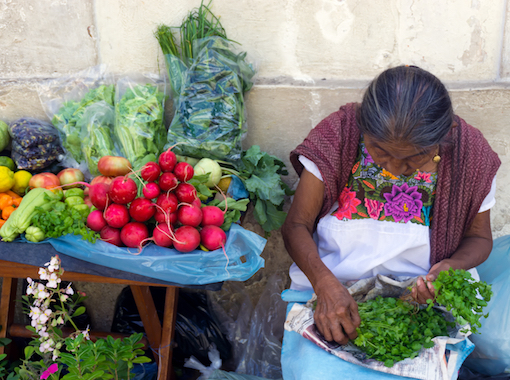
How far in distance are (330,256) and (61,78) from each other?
1894 mm

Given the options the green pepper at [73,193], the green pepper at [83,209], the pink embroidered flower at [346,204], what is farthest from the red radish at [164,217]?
the pink embroidered flower at [346,204]

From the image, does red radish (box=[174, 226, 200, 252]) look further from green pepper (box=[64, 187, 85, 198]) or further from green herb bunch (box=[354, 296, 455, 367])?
green herb bunch (box=[354, 296, 455, 367])

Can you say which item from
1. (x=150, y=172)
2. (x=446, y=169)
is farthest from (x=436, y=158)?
(x=150, y=172)

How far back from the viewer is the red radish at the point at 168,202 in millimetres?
1630

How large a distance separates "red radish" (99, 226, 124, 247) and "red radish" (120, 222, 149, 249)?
0.10 feet

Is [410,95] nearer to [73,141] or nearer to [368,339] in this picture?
[368,339]

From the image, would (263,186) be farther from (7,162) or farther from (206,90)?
(7,162)

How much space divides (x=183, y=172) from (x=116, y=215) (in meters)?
0.32

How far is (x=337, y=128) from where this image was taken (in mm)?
1792

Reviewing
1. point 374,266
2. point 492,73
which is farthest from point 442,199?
point 492,73

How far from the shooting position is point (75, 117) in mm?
2236

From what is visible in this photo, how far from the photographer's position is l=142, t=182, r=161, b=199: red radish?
1647mm

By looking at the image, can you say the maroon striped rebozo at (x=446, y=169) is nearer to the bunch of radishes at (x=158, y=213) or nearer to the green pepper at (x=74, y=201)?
the bunch of radishes at (x=158, y=213)

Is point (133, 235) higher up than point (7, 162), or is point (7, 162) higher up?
point (7, 162)
